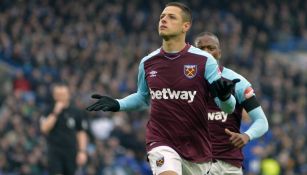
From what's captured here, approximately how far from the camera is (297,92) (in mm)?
26406

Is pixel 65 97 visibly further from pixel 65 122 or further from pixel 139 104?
pixel 139 104

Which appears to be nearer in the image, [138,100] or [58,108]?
[138,100]

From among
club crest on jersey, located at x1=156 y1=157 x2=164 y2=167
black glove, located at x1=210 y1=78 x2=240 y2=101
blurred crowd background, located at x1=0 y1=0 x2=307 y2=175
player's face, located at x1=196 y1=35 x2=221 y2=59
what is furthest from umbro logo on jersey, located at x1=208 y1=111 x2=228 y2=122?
blurred crowd background, located at x1=0 y1=0 x2=307 y2=175

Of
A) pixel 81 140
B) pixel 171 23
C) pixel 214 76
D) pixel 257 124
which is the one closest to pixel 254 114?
pixel 257 124

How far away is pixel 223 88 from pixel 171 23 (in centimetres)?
84

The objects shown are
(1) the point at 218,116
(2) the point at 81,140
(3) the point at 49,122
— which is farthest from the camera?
(2) the point at 81,140

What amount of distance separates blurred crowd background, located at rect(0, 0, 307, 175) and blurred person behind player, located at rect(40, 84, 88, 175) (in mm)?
3730

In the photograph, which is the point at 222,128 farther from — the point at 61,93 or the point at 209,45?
the point at 61,93

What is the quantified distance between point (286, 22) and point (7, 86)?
13.2 meters

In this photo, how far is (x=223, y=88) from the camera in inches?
311

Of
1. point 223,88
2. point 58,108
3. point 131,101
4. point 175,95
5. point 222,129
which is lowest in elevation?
point 58,108

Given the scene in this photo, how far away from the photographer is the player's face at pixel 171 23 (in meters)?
8.25

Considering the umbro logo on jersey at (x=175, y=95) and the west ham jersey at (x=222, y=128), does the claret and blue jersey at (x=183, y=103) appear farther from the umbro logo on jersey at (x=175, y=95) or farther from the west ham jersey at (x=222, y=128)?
the west ham jersey at (x=222, y=128)

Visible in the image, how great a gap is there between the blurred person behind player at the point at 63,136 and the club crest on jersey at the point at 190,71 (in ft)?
17.0
